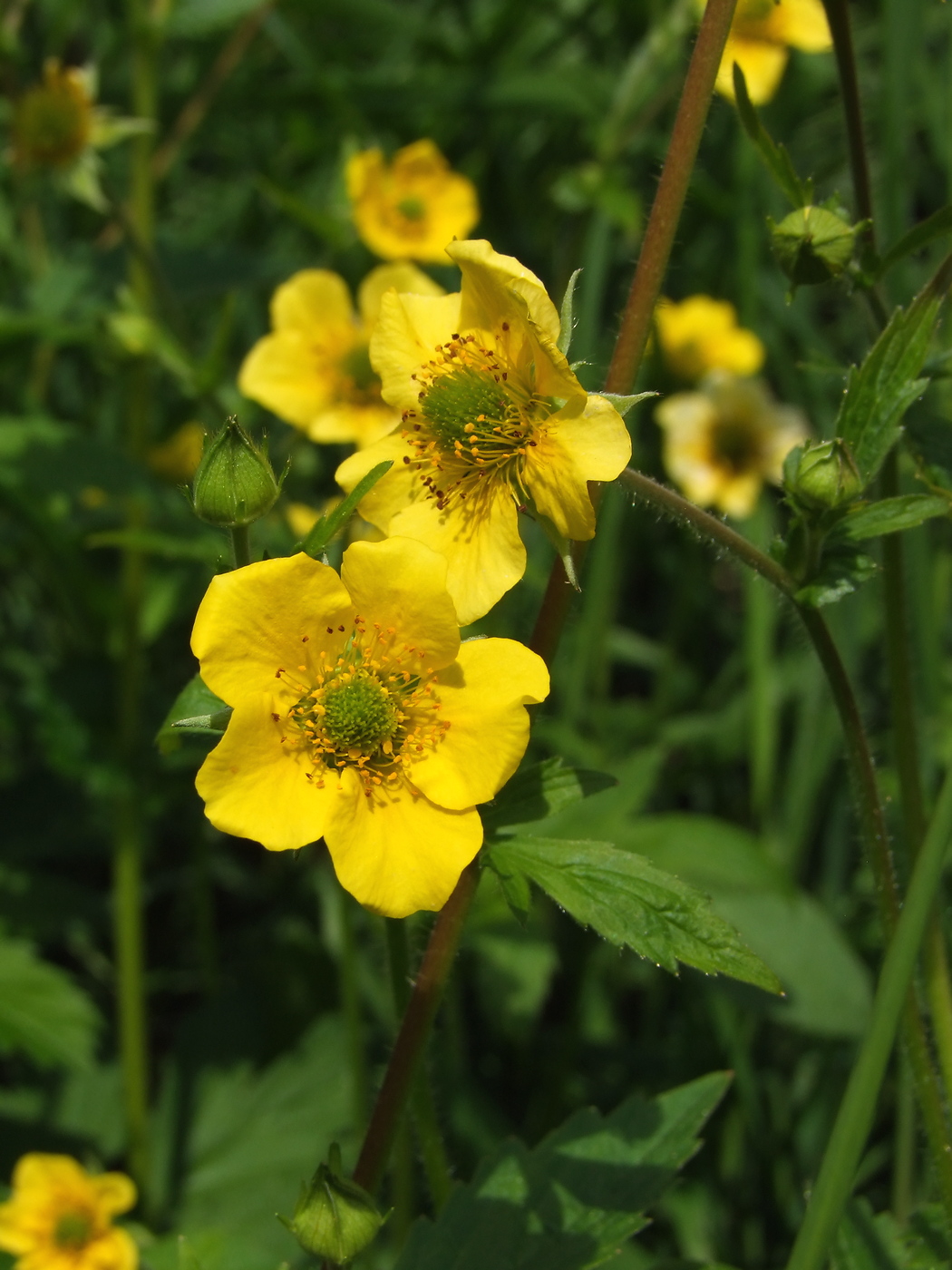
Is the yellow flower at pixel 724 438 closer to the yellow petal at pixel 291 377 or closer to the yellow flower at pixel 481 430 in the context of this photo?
the yellow petal at pixel 291 377

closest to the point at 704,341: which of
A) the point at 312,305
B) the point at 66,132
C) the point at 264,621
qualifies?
the point at 312,305

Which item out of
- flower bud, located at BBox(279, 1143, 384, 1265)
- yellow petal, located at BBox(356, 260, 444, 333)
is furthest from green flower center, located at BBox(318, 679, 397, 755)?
yellow petal, located at BBox(356, 260, 444, 333)

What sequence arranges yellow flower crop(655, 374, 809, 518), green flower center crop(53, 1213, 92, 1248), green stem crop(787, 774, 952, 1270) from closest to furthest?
green stem crop(787, 774, 952, 1270) → green flower center crop(53, 1213, 92, 1248) → yellow flower crop(655, 374, 809, 518)

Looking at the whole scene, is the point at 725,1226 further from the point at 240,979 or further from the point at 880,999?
the point at 880,999

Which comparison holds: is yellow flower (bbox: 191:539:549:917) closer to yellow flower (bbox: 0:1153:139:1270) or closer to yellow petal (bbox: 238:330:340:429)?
yellow petal (bbox: 238:330:340:429)

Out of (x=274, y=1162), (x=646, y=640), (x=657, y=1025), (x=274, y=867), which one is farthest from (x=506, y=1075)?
(x=646, y=640)

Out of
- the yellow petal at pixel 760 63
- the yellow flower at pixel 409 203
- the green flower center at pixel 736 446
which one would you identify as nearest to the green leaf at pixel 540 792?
the yellow flower at pixel 409 203

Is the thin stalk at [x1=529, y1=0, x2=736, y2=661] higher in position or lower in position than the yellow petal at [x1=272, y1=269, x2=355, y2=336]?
higher

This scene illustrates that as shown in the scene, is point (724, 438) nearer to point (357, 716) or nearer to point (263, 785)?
point (357, 716)
